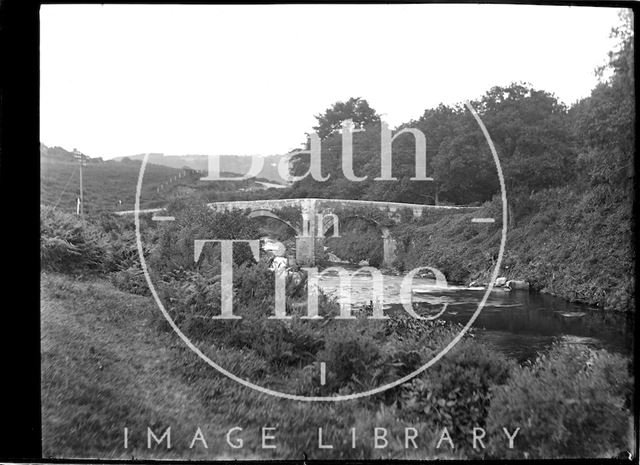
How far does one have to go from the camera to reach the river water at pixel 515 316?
3.75m

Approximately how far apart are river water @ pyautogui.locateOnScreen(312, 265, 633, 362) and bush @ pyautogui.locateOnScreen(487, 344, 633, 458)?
0.22m

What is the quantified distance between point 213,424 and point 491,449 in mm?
2094

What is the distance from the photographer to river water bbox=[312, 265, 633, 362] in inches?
148

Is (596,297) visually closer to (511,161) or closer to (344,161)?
(511,161)

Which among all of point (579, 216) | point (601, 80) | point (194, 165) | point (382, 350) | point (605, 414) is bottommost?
point (605, 414)

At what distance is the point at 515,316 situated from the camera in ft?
12.6

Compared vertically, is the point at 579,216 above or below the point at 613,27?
below

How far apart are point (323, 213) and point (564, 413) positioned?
2.36 m

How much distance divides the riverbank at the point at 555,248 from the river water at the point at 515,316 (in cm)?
12

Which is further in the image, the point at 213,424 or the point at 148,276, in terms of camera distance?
the point at 148,276

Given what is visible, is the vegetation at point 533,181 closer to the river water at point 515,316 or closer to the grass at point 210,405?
the river water at point 515,316

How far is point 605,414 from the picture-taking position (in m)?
3.59

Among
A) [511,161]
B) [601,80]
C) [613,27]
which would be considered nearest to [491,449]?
[511,161]

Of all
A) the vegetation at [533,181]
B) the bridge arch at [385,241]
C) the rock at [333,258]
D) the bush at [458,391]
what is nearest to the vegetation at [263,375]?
the bush at [458,391]
